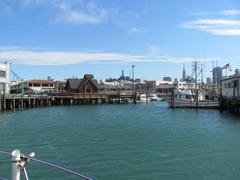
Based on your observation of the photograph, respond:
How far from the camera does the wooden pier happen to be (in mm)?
87875

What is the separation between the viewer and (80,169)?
21.3m

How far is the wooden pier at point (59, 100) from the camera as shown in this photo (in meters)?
87.9

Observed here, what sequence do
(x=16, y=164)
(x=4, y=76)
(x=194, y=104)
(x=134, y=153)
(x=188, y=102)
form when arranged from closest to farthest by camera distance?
1. (x=16, y=164)
2. (x=134, y=153)
3. (x=4, y=76)
4. (x=194, y=104)
5. (x=188, y=102)

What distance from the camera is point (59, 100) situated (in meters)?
124

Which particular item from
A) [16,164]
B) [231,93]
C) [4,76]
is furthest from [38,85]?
[16,164]

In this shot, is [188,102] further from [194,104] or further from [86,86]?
[86,86]

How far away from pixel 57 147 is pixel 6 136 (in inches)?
352

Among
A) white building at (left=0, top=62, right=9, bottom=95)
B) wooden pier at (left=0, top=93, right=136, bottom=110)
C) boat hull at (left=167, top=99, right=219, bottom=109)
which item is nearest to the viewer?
wooden pier at (left=0, top=93, right=136, bottom=110)

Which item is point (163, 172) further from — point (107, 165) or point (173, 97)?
point (173, 97)

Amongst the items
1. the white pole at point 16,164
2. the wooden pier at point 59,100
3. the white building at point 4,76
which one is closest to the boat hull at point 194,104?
the wooden pier at point 59,100

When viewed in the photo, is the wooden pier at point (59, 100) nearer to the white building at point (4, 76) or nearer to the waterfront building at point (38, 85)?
the white building at point (4, 76)

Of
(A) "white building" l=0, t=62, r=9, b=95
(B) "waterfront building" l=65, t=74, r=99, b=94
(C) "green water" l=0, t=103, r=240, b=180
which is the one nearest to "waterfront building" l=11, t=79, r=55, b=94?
(B) "waterfront building" l=65, t=74, r=99, b=94

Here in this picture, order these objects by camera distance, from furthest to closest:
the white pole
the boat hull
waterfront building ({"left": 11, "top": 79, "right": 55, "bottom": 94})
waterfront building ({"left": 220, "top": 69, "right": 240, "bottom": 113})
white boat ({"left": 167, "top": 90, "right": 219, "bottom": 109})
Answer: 1. waterfront building ({"left": 11, "top": 79, "right": 55, "bottom": 94})
2. white boat ({"left": 167, "top": 90, "right": 219, "bottom": 109})
3. the boat hull
4. waterfront building ({"left": 220, "top": 69, "right": 240, "bottom": 113})
5. the white pole

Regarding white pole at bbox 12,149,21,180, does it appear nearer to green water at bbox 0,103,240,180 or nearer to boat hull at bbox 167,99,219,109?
green water at bbox 0,103,240,180
